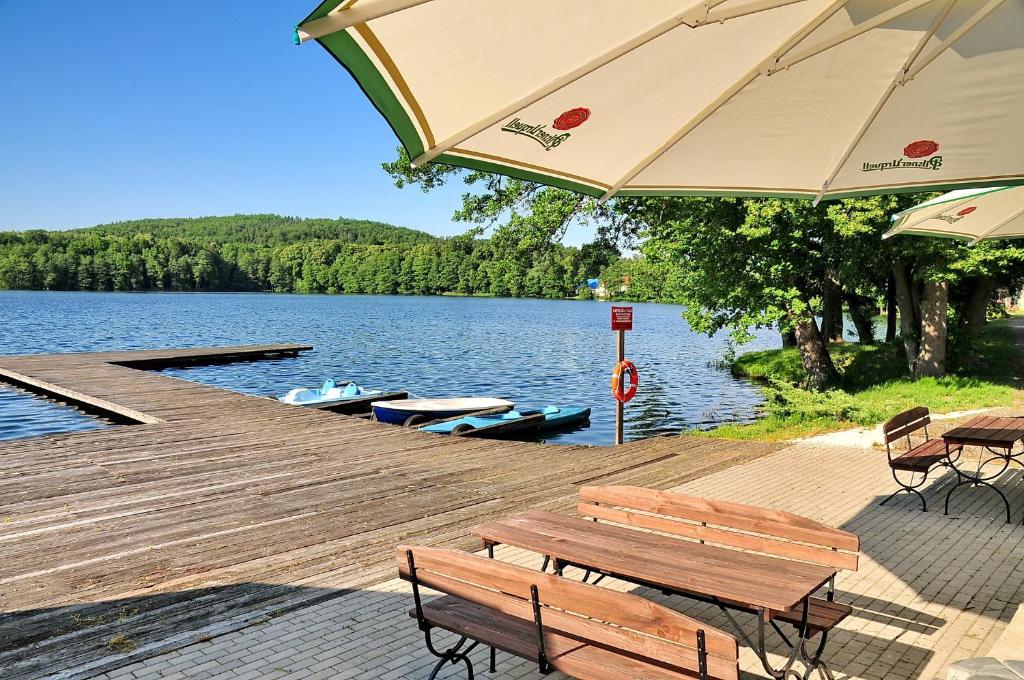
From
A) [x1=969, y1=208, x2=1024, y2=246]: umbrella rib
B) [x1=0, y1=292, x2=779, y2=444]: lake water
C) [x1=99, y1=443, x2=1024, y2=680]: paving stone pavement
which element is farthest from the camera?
[x1=0, y1=292, x2=779, y2=444]: lake water

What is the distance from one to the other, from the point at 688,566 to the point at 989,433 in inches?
205

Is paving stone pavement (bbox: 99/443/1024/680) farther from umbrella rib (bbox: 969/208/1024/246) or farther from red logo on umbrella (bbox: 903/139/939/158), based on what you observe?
red logo on umbrella (bbox: 903/139/939/158)

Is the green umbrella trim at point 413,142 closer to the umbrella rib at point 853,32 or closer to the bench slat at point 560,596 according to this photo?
the umbrella rib at point 853,32

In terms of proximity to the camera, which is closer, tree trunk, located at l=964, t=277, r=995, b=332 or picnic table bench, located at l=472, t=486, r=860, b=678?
picnic table bench, located at l=472, t=486, r=860, b=678

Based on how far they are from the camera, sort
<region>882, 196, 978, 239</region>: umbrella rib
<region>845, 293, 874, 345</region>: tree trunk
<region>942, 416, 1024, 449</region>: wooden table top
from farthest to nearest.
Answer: <region>845, 293, 874, 345</region>: tree trunk
<region>942, 416, 1024, 449</region>: wooden table top
<region>882, 196, 978, 239</region>: umbrella rib

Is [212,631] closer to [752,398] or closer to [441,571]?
[441,571]

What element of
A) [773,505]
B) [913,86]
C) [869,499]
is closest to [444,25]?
[913,86]

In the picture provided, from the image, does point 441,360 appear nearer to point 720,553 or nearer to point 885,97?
point 720,553

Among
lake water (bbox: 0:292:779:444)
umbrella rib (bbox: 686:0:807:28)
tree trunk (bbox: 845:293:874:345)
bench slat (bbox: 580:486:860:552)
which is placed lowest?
lake water (bbox: 0:292:779:444)

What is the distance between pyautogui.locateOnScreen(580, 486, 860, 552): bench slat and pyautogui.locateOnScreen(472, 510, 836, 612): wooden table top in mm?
157

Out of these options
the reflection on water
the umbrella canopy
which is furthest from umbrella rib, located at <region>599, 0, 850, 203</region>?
the reflection on water

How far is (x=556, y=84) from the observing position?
2.93m

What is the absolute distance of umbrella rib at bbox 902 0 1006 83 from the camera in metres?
2.95

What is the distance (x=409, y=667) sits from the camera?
4.23m
